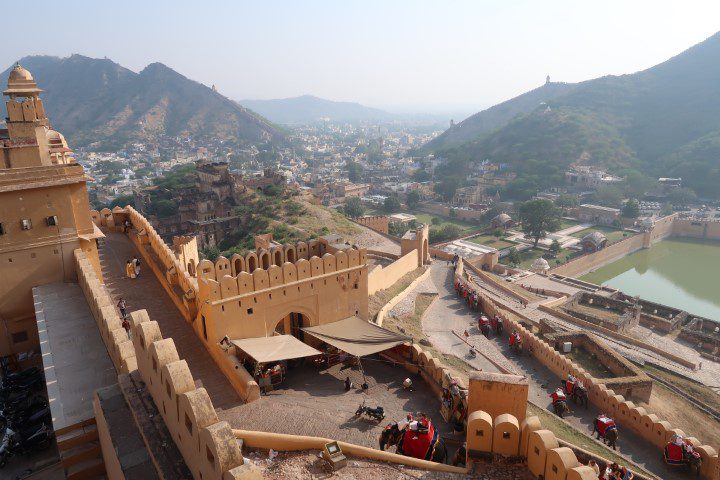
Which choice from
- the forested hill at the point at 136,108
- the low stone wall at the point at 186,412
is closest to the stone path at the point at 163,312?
the low stone wall at the point at 186,412

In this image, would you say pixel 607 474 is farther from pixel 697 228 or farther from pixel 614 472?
pixel 697 228

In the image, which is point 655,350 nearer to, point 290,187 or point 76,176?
point 76,176

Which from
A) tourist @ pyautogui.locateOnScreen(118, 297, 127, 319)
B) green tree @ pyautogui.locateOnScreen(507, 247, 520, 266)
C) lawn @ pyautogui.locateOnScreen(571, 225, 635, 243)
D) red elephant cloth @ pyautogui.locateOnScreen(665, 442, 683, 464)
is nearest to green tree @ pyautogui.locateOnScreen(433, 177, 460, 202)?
lawn @ pyautogui.locateOnScreen(571, 225, 635, 243)

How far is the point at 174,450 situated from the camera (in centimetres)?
634

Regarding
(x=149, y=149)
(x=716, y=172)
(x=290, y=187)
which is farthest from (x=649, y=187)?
(x=149, y=149)

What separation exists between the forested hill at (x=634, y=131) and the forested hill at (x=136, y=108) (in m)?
93.4

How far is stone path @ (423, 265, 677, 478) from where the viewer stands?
12.1 metres

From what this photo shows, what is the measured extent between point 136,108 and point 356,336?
185839mm

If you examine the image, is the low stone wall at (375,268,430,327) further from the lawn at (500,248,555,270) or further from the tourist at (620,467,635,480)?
the lawn at (500,248,555,270)

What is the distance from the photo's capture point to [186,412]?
5750 millimetres

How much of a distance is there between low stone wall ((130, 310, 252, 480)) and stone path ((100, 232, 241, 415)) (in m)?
3.18

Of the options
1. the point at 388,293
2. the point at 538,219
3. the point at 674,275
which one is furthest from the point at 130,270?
the point at 674,275

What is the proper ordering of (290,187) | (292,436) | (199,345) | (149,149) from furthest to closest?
(149,149) → (290,187) → (199,345) → (292,436)

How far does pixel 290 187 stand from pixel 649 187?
188 feet
